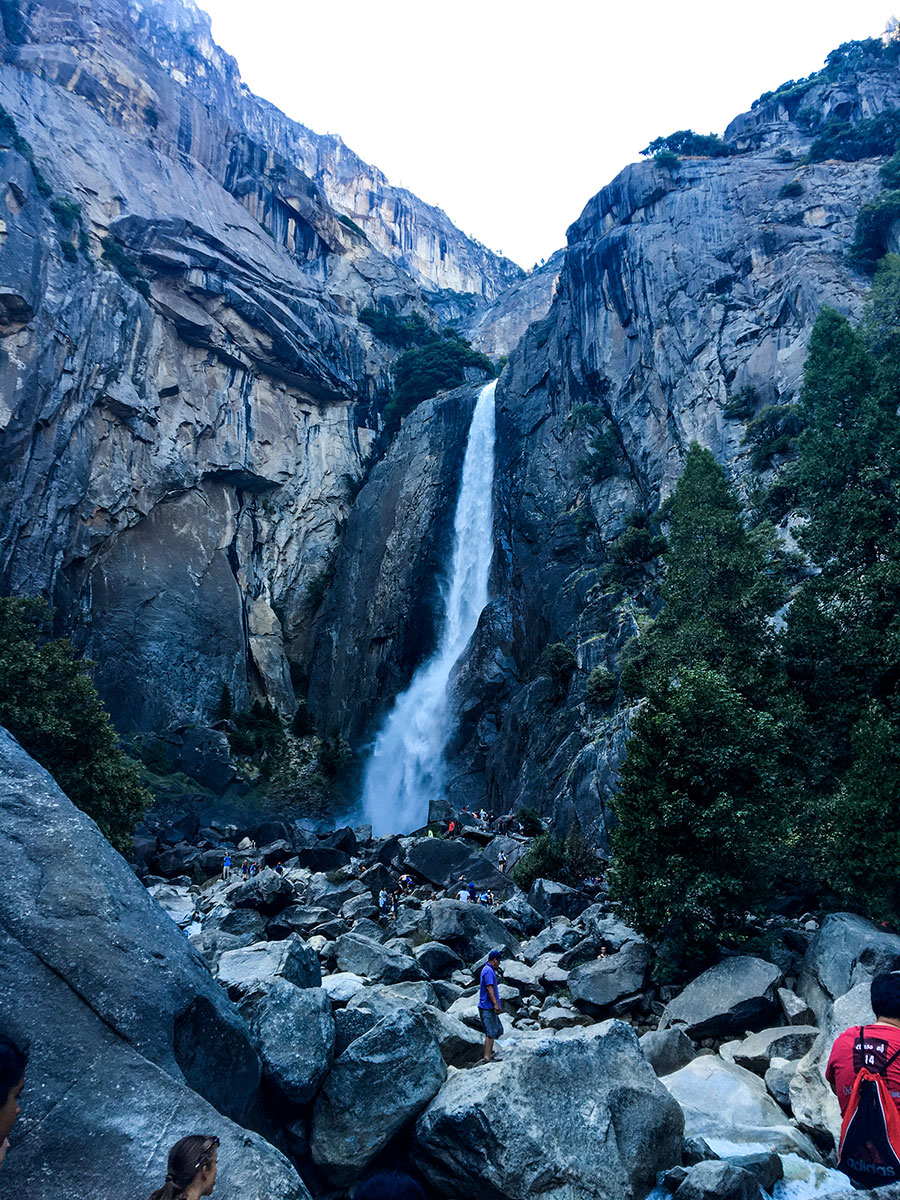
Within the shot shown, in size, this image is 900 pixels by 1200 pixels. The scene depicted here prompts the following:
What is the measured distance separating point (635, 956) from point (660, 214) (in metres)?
48.4

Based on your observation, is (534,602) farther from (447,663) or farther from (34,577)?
(34,577)

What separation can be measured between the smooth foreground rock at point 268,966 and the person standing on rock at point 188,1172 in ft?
13.0

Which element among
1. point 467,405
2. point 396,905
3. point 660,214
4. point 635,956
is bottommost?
point 396,905

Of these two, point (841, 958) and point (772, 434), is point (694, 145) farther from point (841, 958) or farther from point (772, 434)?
point (841, 958)

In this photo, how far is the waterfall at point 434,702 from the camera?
38.0 m

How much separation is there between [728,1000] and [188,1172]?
8.74m

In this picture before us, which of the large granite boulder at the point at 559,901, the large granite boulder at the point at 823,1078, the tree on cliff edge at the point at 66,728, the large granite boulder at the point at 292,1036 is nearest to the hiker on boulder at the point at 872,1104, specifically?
the large granite boulder at the point at 823,1078

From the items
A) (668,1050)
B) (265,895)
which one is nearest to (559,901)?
(265,895)

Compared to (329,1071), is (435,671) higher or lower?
lower

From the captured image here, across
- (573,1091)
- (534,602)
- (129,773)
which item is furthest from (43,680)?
(534,602)

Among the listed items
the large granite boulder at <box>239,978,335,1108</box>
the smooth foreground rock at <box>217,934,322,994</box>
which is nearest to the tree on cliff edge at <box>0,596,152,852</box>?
the smooth foreground rock at <box>217,934,322,994</box>

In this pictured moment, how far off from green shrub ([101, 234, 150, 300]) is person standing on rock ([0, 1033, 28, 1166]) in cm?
5078

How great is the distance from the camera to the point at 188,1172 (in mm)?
3371

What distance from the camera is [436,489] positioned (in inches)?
1935
